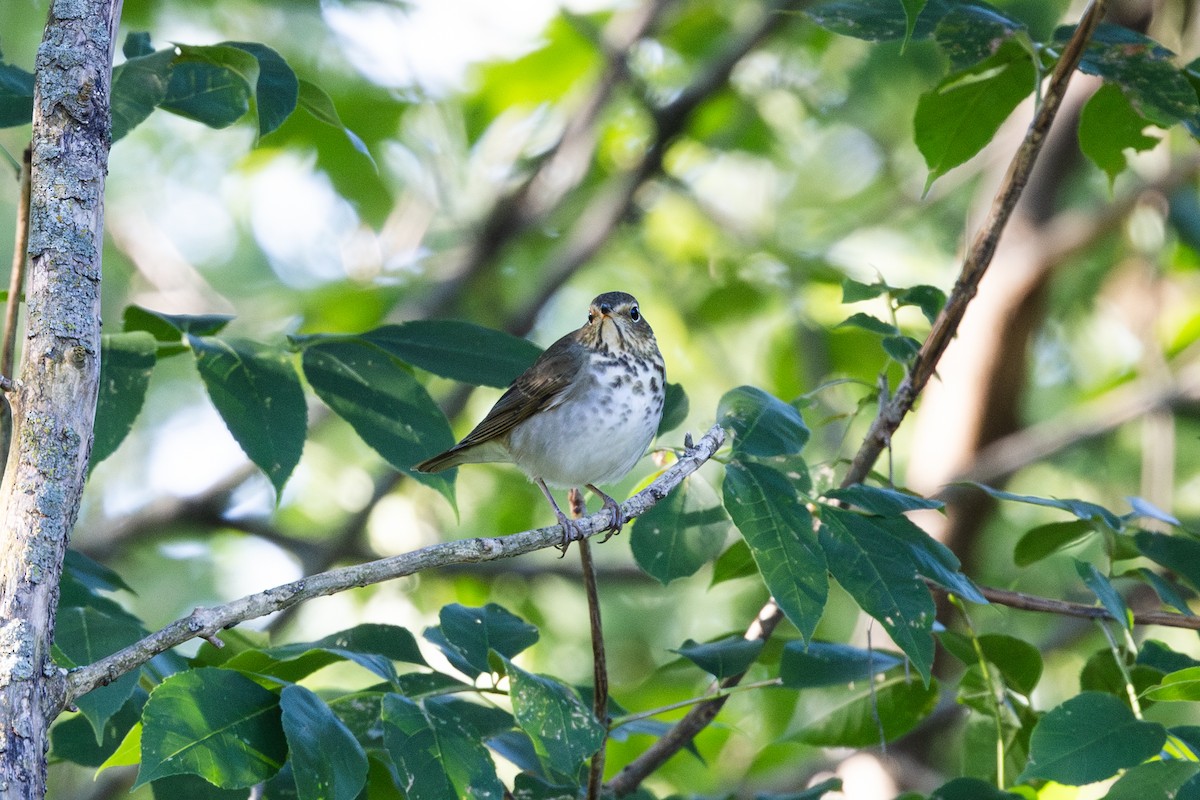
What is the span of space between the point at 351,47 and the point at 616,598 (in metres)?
3.41

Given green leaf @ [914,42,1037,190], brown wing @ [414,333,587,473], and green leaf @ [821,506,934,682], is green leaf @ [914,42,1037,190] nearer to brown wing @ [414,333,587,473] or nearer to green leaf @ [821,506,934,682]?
green leaf @ [821,506,934,682]

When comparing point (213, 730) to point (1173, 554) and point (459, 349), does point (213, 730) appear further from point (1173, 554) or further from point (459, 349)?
point (1173, 554)

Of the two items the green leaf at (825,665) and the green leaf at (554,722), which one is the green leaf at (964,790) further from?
the green leaf at (554,722)

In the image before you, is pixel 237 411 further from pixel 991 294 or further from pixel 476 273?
pixel 991 294

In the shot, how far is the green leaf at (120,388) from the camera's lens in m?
2.33

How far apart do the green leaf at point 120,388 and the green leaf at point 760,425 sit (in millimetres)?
1152

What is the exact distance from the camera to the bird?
350cm

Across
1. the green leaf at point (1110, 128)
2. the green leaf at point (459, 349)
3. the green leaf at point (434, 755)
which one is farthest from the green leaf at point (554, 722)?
the green leaf at point (1110, 128)

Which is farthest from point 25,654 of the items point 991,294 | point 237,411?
point 991,294

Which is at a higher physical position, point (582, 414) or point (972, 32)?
point (972, 32)

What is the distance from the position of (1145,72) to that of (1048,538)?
103 centimetres

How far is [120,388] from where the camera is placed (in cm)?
236

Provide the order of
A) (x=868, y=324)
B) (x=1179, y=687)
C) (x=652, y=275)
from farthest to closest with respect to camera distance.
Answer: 1. (x=652, y=275)
2. (x=868, y=324)
3. (x=1179, y=687)

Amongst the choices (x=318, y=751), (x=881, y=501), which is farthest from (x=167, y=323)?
(x=881, y=501)
